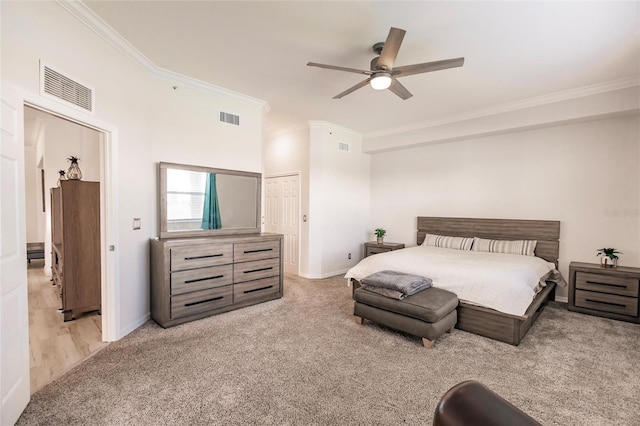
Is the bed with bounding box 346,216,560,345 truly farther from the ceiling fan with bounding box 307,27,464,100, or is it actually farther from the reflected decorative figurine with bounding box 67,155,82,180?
the reflected decorative figurine with bounding box 67,155,82,180

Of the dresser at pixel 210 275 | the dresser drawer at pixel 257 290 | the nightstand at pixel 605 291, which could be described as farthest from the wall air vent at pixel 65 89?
the nightstand at pixel 605 291

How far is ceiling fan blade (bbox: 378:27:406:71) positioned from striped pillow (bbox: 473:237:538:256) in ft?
11.4

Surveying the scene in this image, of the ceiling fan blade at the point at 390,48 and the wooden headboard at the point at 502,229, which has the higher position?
the ceiling fan blade at the point at 390,48

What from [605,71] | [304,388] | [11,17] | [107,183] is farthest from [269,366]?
[605,71]

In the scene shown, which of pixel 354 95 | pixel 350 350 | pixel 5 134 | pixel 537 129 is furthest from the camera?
pixel 537 129

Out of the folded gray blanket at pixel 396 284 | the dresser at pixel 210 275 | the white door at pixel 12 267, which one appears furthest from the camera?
the dresser at pixel 210 275

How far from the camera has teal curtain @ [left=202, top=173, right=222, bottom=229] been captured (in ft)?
12.9

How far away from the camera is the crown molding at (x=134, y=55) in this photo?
7.94 ft

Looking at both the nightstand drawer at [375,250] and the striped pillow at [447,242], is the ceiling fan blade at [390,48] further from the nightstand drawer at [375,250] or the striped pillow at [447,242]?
the nightstand drawer at [375,250]

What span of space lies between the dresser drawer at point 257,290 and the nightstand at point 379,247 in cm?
230

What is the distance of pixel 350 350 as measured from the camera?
282 cm

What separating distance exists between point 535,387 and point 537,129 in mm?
3872

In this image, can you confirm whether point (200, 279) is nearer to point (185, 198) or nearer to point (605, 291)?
point (185, 198)

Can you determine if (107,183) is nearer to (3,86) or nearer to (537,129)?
(3,86)
